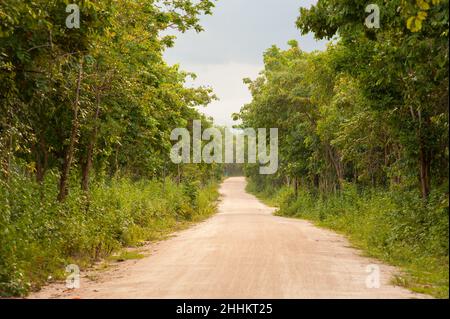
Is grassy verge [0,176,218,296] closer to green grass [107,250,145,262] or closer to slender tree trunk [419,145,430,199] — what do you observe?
green grass [107,250,145,262]

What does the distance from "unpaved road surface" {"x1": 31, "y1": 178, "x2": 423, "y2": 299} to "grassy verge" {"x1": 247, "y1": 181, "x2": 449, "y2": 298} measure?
0.48m

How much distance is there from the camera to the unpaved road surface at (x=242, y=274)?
878 centimetres

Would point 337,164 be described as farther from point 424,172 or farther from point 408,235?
point 408,235

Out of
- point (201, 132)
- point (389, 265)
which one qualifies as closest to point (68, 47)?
point (389, 265)

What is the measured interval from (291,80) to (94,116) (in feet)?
63.3

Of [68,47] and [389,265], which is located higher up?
[68,47]

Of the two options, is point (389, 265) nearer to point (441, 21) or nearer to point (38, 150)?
point (441, 21)

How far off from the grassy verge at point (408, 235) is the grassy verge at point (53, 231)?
20.5 feet

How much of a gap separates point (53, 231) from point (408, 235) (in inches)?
319

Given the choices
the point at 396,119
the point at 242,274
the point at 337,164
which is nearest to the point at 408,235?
the point at 396,119

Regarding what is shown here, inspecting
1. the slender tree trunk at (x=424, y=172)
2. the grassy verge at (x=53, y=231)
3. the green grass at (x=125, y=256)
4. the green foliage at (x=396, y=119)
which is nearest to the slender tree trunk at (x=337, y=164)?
the green foliage at (x=396, y=119)

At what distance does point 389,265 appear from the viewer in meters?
12.3

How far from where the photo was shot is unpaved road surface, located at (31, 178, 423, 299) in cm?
878

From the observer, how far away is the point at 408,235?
552 inches
